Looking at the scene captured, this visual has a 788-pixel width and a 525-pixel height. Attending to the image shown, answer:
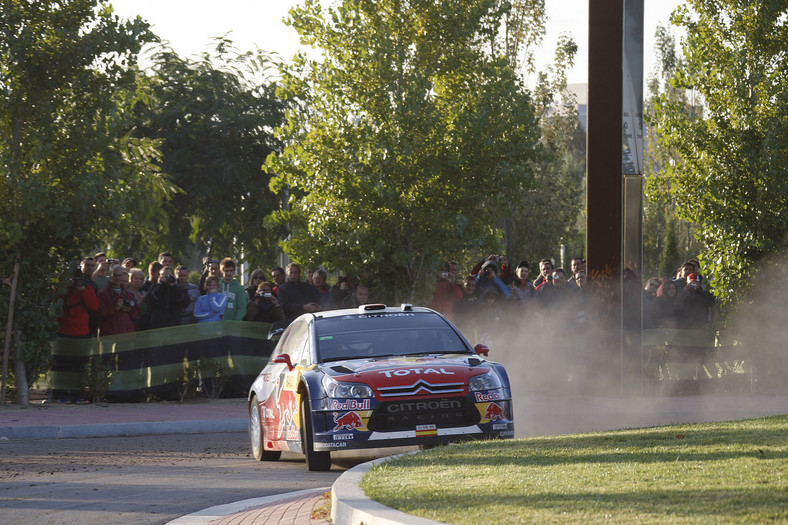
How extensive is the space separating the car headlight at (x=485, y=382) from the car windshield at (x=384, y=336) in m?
0.80

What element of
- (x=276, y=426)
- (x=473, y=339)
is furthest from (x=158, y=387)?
(x=276, y=426)

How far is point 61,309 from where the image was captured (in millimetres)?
18750

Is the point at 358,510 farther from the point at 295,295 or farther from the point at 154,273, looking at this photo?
the point at 154,273

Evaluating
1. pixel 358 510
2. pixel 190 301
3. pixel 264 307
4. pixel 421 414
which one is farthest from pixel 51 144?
pixel 358 510

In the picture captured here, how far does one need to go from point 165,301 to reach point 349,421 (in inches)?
358

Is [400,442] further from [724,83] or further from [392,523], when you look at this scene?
[724,83]

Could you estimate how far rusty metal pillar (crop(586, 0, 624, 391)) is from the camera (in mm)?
18281

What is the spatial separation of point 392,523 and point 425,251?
14712 mm

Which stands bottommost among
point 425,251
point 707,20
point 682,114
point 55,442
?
point 55,442

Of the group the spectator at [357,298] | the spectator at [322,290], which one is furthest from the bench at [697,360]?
the spectator at [322,290]

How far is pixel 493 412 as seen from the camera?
455 inches

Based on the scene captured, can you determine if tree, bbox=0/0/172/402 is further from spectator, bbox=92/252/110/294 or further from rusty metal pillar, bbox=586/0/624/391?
rusty metal pillar, bbox=586/0/624/391

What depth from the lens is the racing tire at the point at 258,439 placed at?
41.7ft

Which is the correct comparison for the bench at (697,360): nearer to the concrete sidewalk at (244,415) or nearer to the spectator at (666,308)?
the concrete sidewalk at (244,415)
